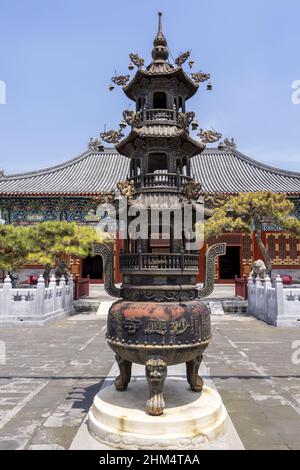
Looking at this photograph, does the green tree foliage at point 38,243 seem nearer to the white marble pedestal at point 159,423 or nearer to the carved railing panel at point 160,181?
the carved railing panel at point 160,181

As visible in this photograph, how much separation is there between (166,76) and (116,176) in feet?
79.6

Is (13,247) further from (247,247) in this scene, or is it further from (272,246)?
(272,246)

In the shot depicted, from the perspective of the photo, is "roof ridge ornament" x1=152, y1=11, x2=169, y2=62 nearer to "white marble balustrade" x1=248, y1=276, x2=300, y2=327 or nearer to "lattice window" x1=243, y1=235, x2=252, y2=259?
"white marble balustrade" x1=248, y1=276, x2=300, y2=327

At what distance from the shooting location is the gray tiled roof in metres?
25.7

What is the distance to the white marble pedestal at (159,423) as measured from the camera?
3.69m

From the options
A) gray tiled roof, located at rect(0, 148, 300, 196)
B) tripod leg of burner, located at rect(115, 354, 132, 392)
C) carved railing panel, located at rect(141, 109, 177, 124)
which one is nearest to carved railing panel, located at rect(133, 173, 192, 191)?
carved railing panel, located at rect(141, 109, 177, 124)

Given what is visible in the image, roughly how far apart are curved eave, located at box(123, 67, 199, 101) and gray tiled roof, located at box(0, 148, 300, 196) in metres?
19.1

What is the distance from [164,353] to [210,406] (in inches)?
32.8

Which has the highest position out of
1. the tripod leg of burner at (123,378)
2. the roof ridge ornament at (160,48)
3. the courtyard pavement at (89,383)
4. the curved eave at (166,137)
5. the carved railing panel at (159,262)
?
the roof ridge ornament at (160,48)

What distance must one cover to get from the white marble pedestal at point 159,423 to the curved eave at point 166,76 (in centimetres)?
439

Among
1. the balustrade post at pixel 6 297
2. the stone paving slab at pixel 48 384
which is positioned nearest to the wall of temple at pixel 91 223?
the balustrade post at pixel 6 297

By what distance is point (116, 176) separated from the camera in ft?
96.1
